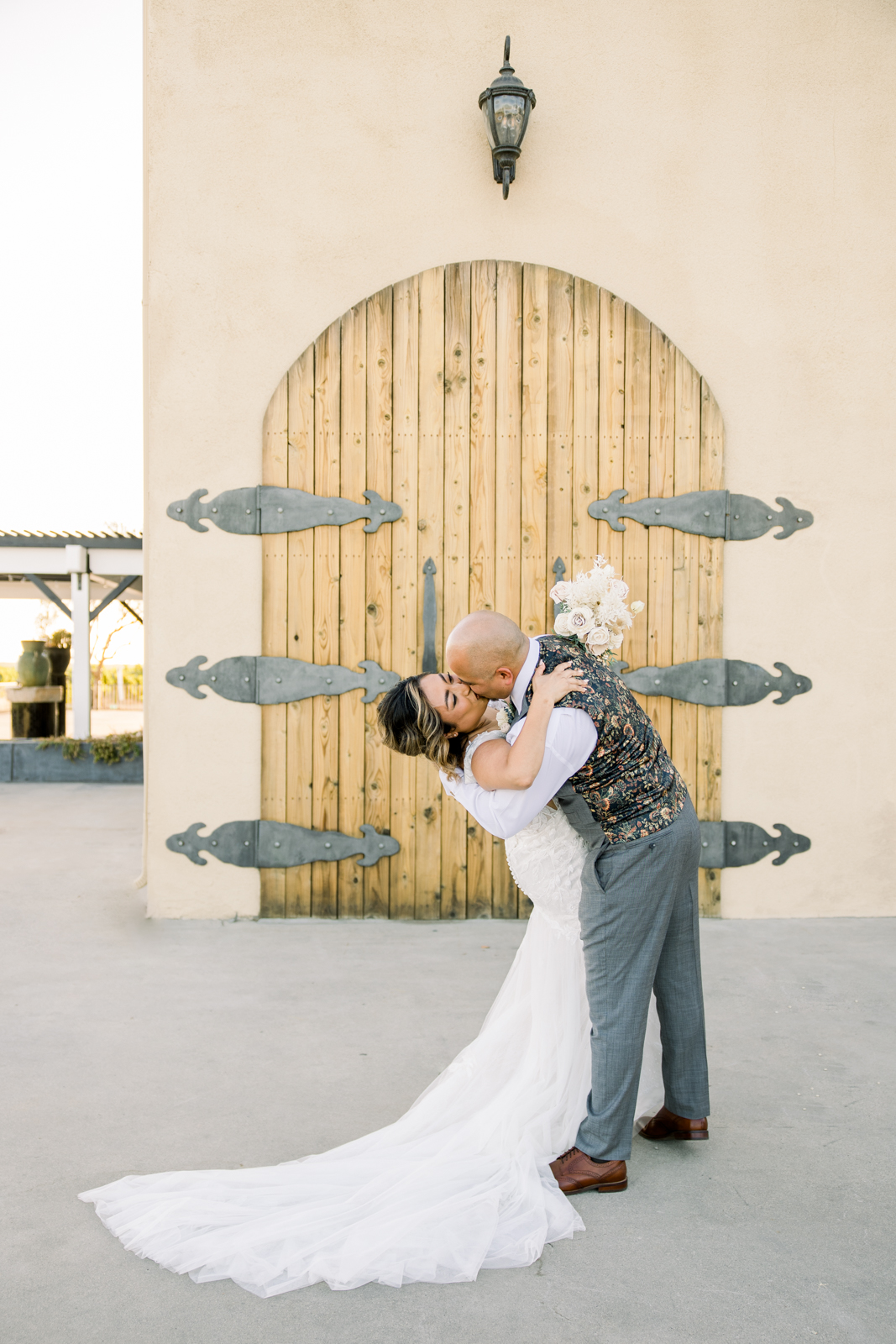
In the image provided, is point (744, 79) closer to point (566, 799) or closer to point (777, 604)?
point (777, 604)

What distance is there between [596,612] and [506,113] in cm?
285

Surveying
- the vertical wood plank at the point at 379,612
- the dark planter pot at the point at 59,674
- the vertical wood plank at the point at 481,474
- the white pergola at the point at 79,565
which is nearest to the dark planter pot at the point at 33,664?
the dark planter pot at the point at 59,674

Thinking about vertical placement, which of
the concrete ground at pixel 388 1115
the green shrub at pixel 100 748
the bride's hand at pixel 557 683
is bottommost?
the concrete ground at pixel 388 1115

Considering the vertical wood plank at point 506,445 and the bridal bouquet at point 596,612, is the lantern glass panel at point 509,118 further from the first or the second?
the bridal bouquet at point 596,612

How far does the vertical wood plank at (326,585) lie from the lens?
15.1 feet

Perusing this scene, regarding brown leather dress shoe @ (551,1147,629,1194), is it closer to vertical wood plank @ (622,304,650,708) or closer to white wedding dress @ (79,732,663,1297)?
white wedding dress @ (79,732,663,1297)

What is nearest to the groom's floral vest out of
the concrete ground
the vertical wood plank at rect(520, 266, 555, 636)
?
the concrete ground

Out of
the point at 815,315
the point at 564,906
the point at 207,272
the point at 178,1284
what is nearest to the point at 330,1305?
the point at 178,1284

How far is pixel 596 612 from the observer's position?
111 inches

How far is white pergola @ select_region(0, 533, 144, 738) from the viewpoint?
1105 centimetres

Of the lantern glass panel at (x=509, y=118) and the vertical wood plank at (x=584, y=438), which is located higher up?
the lantern glass panel at (x=509, y=118)

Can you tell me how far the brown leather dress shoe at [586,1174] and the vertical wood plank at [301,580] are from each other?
255 cm

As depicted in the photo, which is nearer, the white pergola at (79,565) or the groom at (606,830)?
the groom at (606,830)

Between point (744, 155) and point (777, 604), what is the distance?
7.16 feet
